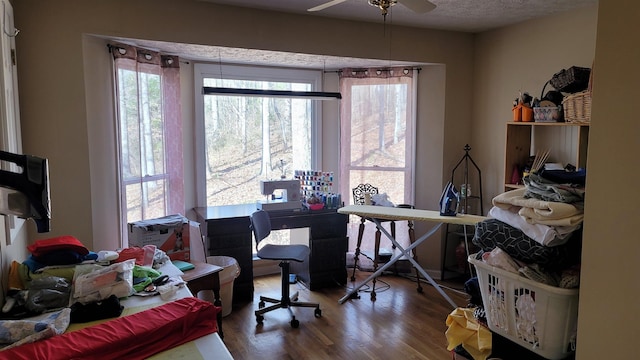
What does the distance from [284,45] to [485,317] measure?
277cm

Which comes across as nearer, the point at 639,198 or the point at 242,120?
the point at 639,198

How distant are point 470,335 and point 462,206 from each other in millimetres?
2960

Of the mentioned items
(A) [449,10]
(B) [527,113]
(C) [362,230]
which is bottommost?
(C) [362,230]

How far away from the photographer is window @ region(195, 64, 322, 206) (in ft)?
14.4

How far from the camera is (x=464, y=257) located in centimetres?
443

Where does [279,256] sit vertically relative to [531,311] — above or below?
below

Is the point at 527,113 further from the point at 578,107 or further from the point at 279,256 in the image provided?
the point at 279,256

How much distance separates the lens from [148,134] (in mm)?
3691

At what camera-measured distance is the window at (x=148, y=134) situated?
350 cm

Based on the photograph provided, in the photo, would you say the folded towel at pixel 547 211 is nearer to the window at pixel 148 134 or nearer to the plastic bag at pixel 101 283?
the plastic bag at pixel 101 283

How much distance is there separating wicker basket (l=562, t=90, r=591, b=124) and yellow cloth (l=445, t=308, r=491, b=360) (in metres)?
2.03

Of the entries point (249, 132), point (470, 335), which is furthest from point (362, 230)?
point (470, 335)

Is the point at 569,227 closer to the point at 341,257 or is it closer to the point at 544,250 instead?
the point at 544,250

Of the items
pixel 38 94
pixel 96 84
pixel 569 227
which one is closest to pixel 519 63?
pixel 569 227
